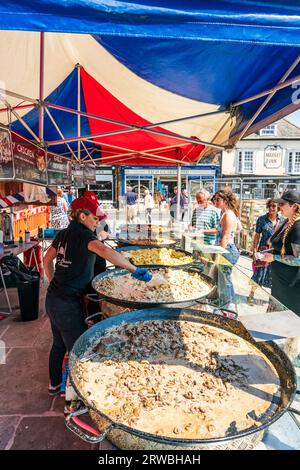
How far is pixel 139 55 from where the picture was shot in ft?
10.0

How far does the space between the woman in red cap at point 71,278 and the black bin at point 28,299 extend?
6.22ft

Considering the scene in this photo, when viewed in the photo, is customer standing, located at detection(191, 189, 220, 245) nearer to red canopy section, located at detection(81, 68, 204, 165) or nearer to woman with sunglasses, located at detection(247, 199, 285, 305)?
woman with sunglasses, located at detection(247, 199, 285, 305)

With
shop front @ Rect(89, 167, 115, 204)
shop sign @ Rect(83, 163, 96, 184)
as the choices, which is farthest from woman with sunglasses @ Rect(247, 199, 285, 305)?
shop front @ Rect(89, 167, 115, 204)

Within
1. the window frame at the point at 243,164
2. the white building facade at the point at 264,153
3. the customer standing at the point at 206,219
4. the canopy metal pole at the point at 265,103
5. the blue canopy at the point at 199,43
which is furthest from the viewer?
the window frame at the point at 243,164

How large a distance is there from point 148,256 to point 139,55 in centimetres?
248

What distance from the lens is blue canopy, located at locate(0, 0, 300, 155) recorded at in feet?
3.56

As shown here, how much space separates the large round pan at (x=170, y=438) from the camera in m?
1.11

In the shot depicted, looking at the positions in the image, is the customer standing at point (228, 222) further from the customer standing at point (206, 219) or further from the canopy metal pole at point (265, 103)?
the canopy metal pole at point (265, 103)

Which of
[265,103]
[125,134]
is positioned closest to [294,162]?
[125,134]

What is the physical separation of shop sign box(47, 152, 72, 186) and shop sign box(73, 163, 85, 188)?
2.42 ft

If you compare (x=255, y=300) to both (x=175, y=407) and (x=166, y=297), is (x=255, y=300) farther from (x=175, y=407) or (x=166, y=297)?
(x=175, y=407)

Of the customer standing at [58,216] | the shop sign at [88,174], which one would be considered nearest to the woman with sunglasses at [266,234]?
the shop sign at [88,174]

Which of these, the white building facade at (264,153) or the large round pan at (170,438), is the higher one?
the white building facade at (264,153)
